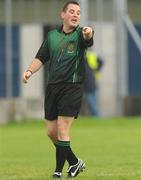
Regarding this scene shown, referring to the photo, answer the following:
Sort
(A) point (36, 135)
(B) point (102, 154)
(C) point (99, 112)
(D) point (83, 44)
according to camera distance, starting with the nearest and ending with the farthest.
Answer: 1. (D) point (83, 44)
2. (B) point (102, 154)
3. (A) point (36, 135)
4. (C) point (99, 112)

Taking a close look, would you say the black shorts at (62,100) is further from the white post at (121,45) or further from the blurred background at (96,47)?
the white post at (121,45)

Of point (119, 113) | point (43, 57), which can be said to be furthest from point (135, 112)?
point (43, 57)

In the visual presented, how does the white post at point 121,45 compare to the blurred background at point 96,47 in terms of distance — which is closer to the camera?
the blurred background at point 96,47

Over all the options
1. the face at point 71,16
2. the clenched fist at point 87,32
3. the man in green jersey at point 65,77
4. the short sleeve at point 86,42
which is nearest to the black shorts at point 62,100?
the man in green jersey at point 65,77

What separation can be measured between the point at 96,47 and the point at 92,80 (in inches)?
179

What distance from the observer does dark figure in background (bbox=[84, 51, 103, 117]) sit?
2772 centimetres

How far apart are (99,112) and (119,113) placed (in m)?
1.18

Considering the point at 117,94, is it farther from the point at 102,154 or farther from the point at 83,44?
the point at 83,44

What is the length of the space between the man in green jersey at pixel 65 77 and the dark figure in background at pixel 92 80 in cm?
1633

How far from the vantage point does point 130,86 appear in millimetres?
32188

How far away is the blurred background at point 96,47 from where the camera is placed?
31.2m

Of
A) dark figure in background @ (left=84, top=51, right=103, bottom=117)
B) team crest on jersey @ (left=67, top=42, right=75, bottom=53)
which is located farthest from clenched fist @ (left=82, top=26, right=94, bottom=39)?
dark figure in background @ (left=84, top=51, right=103, bottom=117)

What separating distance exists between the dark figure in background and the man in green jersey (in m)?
16.3

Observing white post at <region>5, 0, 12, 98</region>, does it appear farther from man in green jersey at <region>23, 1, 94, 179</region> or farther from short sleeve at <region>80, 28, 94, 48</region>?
short sleeve at <region>80, 28, 94, 48</region>
